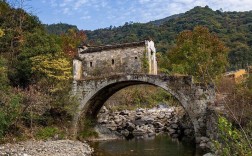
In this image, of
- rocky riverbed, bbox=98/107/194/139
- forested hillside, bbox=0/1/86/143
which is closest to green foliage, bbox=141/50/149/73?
rocky riverbed, bbox=98/107/194/139

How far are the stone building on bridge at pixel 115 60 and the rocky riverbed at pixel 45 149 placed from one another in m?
6.34

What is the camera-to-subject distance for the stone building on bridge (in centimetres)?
2461

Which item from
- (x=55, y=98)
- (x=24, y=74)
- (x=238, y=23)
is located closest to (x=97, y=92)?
(x=55, y=98)

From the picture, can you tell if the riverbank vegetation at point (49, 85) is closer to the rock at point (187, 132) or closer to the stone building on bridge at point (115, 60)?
the stone building on bridge at point (115, 60)

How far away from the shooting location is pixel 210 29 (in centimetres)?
6166

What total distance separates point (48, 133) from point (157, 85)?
6.33m

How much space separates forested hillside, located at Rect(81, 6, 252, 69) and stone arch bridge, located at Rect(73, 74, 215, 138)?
26.0 m

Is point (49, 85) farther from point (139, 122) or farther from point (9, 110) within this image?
point (139, 122)

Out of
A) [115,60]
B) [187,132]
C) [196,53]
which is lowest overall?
[187,132]

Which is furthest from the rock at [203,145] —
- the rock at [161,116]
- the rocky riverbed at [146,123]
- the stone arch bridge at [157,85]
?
the rock at [161,116]

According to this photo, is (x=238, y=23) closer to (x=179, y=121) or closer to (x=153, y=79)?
(x=179, y=121)

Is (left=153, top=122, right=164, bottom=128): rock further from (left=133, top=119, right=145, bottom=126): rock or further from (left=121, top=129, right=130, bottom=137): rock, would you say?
(left=121, top=129, right=130, bottom=137): rock

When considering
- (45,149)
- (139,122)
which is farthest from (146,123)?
(45,149)

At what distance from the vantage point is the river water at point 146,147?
18764 mm
